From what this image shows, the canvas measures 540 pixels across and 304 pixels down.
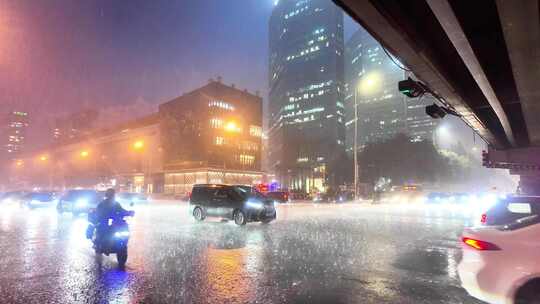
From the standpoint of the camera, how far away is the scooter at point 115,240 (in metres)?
8.03

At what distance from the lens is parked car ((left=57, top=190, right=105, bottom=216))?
21.6 metres

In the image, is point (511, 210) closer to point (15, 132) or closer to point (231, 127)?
point (231, 127)

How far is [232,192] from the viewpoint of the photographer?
56.8ft

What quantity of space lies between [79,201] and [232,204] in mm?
10690

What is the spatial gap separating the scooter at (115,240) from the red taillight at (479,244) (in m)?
6.61

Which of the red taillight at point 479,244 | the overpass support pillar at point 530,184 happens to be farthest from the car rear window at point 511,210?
the overpass support pillar at point 530,184

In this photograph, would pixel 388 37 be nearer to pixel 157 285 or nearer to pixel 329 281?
pixel 329 281

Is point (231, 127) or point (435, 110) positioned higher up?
point (231, 127)

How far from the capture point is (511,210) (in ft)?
24.9

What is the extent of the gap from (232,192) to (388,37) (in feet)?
36.5

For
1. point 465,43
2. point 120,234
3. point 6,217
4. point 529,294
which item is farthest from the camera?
point 6,217

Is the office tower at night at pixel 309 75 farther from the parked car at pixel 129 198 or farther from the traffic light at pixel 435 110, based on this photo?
the traffic light at pixel 435 110

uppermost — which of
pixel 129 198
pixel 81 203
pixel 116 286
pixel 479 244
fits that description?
pixel 479 244

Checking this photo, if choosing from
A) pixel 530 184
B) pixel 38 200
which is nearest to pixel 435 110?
pixel 530 184
